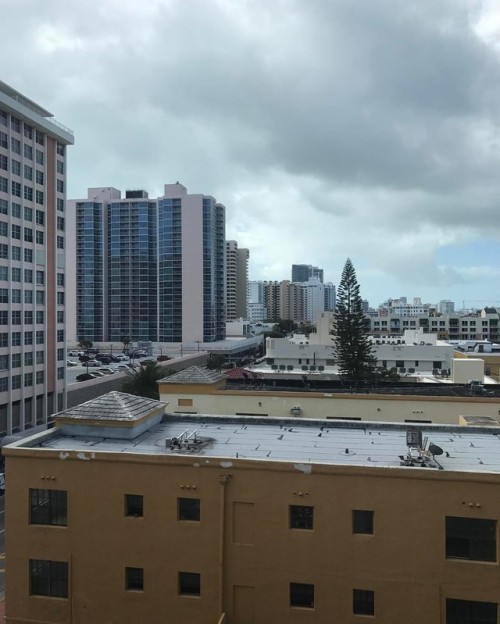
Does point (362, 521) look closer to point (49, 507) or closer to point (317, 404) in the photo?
point (49, 507)

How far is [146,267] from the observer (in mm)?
73438

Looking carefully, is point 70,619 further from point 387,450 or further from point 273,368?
point 273,368

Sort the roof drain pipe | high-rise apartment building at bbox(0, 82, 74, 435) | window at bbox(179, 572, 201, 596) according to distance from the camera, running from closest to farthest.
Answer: the roof drain pipe < window at bbox(179, 572, 201, 596) < high-rise apartment building at bbox(0, 82, 74, 435)

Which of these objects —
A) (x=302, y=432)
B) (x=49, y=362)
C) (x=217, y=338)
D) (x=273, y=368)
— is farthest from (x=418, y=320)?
(x=302, y=432)

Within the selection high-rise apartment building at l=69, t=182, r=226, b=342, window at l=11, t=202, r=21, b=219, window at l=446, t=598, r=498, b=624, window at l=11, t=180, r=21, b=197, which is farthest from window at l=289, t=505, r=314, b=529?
high-rise apartment building at l=69, t=182, r=226, b=342

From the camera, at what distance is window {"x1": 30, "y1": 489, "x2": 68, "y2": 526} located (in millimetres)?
9539

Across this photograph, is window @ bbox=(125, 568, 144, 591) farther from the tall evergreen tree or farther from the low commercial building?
the tall evergreen tree

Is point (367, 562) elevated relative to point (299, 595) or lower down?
elevated

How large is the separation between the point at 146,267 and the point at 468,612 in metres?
68.6

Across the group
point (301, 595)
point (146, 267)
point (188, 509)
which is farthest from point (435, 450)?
point (146, 267)

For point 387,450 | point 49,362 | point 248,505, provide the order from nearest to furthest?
point 248,505 → point 387,450 → point 49,362

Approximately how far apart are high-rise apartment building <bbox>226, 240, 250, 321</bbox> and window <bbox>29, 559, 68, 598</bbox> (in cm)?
10034

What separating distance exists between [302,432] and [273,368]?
1078 inches

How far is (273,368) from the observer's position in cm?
3931
